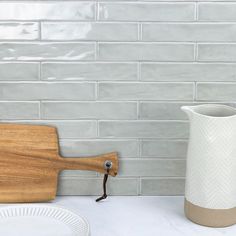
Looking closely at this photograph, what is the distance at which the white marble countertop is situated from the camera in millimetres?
1245

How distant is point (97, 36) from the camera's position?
4.39ft

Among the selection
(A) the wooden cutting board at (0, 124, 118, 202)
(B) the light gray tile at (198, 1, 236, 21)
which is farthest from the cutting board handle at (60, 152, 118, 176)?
(B) the light gray tile at (198, 1, 236, 21)

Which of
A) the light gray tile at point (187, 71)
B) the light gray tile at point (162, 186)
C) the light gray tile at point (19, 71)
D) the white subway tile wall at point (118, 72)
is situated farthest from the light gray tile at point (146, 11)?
the light gray tile at point (162, 186)

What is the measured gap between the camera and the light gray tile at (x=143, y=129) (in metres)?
1.40

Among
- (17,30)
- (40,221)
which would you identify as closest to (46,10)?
(17,30)

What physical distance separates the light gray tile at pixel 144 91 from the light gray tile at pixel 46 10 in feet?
0.64

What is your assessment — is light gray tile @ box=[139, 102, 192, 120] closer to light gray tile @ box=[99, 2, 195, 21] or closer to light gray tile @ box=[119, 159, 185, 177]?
light gray tile @ box=[119, 159, 185, 177]

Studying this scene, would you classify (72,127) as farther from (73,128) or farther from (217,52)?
(217,52)

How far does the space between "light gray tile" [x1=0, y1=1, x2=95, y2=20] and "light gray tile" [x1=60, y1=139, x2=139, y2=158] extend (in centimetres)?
34

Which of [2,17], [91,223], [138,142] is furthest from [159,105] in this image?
[2,17]

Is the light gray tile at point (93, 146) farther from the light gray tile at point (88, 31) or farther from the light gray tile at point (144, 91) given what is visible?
the light gray tile at point (88, 31)

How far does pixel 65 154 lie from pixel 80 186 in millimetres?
104

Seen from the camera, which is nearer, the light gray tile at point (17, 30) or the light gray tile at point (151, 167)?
the light gray tile at point (17, 30)

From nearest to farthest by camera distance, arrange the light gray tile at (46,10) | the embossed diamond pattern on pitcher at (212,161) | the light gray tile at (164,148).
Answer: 1. the embossed diamond pattern on pitcher at (212,161)
2. the light gray tile at (46,10)
3. the light gray tile at (164,148)
